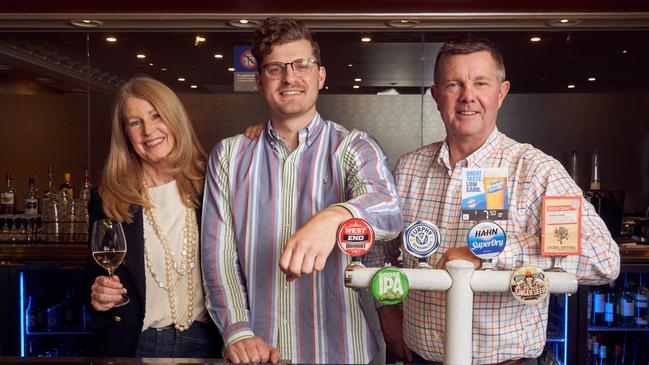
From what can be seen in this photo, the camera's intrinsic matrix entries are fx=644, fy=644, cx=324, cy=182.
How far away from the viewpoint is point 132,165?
1973 millimetres

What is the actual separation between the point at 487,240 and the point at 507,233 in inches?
17.4

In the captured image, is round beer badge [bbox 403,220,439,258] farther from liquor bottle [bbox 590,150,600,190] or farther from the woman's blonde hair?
liquor bottle [bbox 590,150,600,190]

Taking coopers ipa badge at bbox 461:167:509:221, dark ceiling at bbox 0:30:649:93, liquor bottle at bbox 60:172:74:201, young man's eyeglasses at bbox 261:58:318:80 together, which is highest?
dark ceiling at bbox 0:30:649:93

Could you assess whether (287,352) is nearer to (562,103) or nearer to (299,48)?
(299,48)

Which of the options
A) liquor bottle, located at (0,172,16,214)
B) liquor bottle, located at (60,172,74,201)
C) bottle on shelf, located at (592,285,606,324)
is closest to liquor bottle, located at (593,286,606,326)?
bottle on shelf, located at (592,285,606,324)

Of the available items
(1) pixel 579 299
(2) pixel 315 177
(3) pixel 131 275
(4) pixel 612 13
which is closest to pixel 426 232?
(2) pixel 315 177

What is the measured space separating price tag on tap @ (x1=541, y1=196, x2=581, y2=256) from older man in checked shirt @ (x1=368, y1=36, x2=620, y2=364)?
356 mm

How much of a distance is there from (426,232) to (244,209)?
2.09 ft

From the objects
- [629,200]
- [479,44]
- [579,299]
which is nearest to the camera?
[479,44]

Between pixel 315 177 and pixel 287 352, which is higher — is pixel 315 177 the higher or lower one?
the higher one

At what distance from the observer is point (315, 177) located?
173cm

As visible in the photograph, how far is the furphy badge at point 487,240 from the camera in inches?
46.8

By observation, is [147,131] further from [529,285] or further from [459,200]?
[529,285]

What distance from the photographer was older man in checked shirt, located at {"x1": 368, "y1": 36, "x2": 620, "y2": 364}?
1.67 meters
